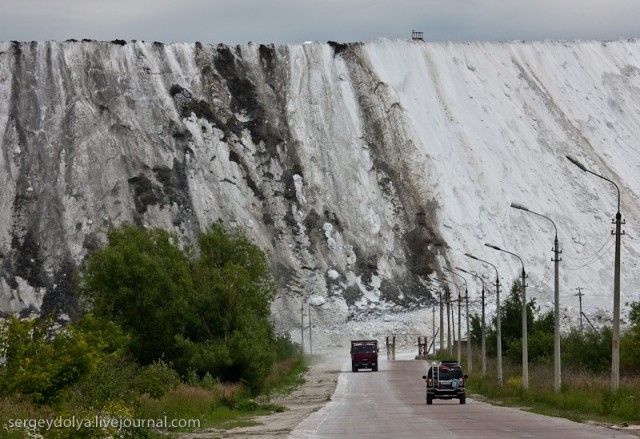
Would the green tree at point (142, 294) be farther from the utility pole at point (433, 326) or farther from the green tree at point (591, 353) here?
the utility pole at point (433, 326)

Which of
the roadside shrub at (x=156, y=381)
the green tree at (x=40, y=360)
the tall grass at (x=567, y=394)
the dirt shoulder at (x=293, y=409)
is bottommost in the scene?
the dirt shoulder at (x=293, y=409)

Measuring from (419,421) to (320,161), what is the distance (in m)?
77.1

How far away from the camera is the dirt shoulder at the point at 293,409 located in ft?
94.6

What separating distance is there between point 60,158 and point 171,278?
52039 millimetres

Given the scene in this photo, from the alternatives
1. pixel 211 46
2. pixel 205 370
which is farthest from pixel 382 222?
pixel 205 370

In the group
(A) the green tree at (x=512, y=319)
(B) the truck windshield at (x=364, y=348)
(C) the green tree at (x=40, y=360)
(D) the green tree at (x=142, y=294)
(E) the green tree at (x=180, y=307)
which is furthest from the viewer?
(B) the truck windshield at (x=364, y=348)

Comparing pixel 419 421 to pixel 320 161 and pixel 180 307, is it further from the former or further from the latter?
A: pixel 320 161

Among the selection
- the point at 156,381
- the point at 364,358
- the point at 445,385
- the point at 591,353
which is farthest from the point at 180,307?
the point at 364,358

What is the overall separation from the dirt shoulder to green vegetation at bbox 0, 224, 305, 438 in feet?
2.85

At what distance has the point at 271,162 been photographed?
107 m

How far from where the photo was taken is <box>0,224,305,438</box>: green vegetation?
2438 centimetres

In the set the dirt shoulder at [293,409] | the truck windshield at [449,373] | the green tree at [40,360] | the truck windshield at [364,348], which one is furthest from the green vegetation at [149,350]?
the truck windshield at [449,373]

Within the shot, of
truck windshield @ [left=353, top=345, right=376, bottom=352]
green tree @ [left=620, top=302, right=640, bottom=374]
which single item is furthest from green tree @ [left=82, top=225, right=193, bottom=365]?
truck windshield @ [left=353, top=345, right=376, bottom=352]

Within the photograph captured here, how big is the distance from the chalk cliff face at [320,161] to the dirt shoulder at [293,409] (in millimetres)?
24025
